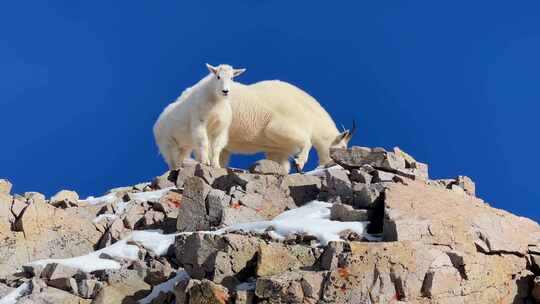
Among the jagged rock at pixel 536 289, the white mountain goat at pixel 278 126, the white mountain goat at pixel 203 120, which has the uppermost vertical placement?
the white mountain goat at pixel 278 126

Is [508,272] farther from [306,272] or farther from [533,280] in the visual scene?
[306,272]

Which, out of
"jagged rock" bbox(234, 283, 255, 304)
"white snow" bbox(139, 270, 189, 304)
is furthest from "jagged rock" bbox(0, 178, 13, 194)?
"jagged rock" bbox(234, 283, 255, 304)

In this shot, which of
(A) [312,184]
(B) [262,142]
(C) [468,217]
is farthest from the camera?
(B) [262,142]

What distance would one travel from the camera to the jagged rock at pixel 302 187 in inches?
600

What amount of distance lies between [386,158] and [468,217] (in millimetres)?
2658

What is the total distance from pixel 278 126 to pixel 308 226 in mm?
9210

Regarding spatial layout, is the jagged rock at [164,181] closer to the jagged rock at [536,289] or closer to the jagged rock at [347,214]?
the jagged rock at [347,214]

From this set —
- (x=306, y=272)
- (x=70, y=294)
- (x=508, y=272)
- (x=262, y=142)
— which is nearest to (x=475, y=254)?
(x=508, y=272)

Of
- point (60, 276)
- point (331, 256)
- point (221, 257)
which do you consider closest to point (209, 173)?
point (60, 276)

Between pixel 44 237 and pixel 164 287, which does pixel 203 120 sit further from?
pixel 164 287

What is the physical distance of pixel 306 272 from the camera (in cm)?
1111

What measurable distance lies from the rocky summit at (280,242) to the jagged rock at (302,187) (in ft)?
0.09

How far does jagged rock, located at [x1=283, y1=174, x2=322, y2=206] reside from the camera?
50.0 ft

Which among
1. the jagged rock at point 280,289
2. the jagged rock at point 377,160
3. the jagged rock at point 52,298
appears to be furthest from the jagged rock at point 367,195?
the jagged rock at point 52,298
